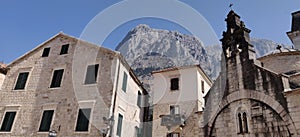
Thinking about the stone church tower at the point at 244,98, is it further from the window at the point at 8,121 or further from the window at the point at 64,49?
the window at the point at 8,121

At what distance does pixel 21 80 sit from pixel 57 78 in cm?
359

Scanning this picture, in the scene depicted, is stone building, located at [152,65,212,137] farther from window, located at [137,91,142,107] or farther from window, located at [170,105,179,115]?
window, located at [137,91,142,107]

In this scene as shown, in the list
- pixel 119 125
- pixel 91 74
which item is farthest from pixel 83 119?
pixel 91 74

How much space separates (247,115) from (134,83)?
37.3 feet

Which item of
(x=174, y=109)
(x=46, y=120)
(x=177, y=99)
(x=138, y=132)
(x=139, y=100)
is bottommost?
(x=138, y=132)

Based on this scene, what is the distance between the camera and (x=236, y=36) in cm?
1486

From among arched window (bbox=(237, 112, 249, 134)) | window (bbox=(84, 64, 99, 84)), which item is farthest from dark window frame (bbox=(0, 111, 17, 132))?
arched window (bbox=(237, 112, 249, 134))

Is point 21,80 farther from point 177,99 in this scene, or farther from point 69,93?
point 177,99

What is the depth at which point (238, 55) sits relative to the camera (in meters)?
13.8

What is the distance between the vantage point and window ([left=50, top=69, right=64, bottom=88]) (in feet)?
61.3

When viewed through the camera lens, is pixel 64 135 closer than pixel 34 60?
Yes

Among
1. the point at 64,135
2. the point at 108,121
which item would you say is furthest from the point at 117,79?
the point at 64,135

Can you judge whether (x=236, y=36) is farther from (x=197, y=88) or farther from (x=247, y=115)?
(x=197, y=88)

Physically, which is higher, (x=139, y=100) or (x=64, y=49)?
(x=64, y=49)
